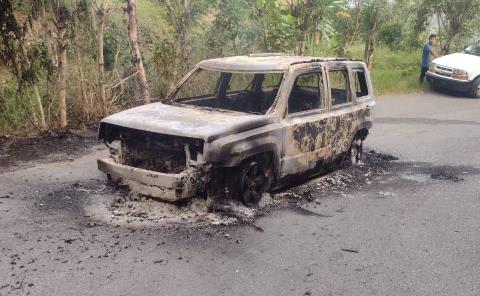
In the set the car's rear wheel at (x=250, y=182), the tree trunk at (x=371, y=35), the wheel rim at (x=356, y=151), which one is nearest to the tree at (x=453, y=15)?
the tree trunk at (x=371, y=35)

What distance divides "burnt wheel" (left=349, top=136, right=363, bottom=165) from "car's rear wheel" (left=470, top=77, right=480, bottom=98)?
31.1 ft

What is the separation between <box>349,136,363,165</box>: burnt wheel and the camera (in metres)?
7.56

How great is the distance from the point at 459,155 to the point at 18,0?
27.8ft

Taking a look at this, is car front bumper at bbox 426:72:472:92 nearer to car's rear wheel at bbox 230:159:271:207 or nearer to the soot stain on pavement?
the soot stain on pavement

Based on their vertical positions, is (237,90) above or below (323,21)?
below

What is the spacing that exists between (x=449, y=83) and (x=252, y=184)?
481 inches

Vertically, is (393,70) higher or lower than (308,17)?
lower

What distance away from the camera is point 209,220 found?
5.18 metres

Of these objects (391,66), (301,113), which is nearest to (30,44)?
(301,113)

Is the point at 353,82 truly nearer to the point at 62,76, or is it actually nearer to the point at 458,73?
the point at 62,76

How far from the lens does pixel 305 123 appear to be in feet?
19.5

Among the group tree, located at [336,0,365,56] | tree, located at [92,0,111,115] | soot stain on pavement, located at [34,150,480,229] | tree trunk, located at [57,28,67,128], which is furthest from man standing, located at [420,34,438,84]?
tree trunk, located at [57,28,67,128]

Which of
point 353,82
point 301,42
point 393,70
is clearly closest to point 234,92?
point 353,82

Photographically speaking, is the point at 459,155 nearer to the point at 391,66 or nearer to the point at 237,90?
the point at 237,90
